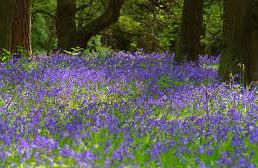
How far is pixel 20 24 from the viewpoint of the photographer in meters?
12.6

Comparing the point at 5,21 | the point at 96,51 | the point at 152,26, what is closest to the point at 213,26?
the point at 152,26

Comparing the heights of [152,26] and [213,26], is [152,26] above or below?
below

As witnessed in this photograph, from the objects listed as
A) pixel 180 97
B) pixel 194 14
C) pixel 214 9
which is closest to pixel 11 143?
pixel 180 97

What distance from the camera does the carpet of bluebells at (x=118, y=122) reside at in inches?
148

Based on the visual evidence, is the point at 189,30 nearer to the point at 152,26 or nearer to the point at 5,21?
the point at 5,21

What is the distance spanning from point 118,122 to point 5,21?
19.6 ft

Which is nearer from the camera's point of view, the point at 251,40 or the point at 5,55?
the point at 251,40

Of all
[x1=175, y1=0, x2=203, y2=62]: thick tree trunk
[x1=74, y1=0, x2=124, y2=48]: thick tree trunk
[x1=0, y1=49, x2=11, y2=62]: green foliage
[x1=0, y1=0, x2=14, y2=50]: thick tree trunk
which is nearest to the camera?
[x1=0, y1=49, x2=11, y2=62]: green foliage

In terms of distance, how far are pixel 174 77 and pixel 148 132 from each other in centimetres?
416

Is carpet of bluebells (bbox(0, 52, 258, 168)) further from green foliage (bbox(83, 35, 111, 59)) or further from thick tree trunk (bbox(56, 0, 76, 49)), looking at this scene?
thick tree trunk (bbox(56, 0, 76, 49))

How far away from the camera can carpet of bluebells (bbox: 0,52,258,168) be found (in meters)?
3.75

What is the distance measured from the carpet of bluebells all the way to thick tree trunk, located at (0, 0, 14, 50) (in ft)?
6.76

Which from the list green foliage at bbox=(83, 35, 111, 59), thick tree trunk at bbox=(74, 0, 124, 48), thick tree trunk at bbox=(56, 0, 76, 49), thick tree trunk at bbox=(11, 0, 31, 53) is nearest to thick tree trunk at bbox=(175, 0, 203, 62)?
green foliage at bbox=(83, 35, 111, 59)

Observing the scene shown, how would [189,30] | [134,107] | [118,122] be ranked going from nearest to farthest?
[118,122]
[134,107]
[189,30]
